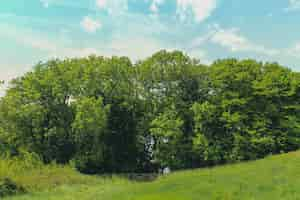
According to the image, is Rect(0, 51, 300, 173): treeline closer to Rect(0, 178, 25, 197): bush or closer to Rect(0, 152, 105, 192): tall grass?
Rect(0, 152, 105, 192): tall grass

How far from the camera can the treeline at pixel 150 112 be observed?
34.9 meters

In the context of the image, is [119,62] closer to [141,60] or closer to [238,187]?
[141,60]

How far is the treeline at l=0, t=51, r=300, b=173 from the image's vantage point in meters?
34.9

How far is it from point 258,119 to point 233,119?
11.2 feet

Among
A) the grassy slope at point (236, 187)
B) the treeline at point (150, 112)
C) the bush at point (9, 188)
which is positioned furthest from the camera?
the treeline at point (150, 112)

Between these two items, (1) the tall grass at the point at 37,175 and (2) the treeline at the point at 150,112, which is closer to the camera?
(1) the tall grass at the point at 37,175

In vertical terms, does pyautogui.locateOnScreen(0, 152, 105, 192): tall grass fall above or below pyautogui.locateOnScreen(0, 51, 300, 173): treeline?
below

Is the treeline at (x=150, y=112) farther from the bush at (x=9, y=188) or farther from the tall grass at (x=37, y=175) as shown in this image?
the bush at (x=9, y=188)

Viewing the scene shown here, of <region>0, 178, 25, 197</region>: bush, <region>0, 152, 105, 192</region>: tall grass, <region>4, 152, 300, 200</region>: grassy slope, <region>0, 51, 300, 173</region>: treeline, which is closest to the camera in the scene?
<region>4, 152, 300, 200</region>: grassy slope

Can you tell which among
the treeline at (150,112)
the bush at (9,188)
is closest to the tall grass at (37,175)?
the bush at (9,188)

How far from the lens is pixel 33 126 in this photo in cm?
3706

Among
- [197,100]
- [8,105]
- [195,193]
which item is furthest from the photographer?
[197,100]

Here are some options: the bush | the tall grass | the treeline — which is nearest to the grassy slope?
the bush

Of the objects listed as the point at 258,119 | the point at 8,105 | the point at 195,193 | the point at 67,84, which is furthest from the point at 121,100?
the point at 195,193
